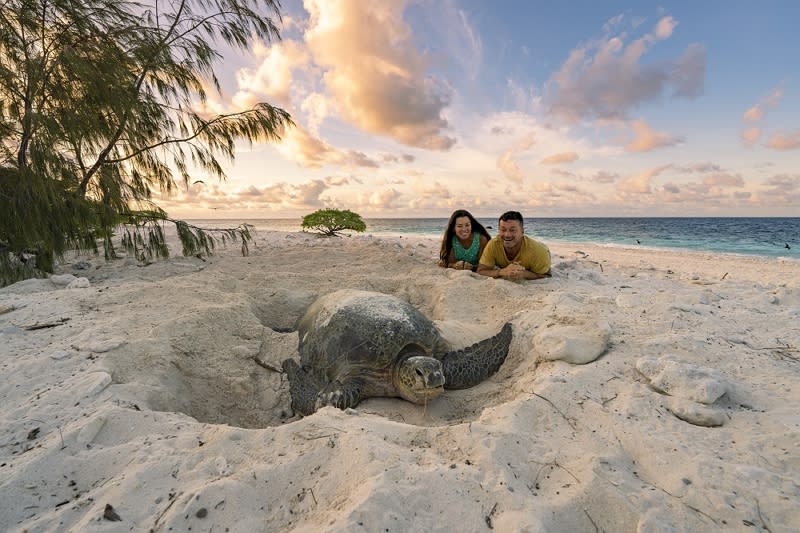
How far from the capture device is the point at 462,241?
5.50 metres

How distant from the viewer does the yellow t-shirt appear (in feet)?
15.5

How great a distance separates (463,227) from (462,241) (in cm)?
24

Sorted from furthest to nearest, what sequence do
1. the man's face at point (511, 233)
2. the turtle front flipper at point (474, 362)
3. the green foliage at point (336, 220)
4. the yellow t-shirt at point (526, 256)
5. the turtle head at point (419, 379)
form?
the green foliage at point (336, 220) → the yellow t-shirt at point (526, 256) → the man's face at point (511, 233) → the turtle front flipper at point (474, 362) → the turtle head at point (419, 379)

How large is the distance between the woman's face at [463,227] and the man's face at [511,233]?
0.76 m

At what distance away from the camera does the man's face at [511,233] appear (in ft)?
14.9

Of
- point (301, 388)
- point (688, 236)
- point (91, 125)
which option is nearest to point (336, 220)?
point (91, 125)

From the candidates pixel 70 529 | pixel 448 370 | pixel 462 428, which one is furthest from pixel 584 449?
pixel 70 529

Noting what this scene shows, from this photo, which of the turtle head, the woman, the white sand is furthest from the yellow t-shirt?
the turtle head

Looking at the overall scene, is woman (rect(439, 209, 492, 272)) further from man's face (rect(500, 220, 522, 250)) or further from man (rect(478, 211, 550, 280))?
man's face (rect(500, 220, 522, 250))

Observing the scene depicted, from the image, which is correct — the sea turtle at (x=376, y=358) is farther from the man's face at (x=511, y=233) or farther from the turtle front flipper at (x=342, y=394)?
the man's face at (x=511, y=233)

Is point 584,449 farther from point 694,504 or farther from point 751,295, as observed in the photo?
point 751,295

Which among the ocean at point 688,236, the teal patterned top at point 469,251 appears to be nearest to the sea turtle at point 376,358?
the teal patterned top at point 469,251

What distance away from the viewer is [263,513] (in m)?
1.17

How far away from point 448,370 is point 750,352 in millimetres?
2030
